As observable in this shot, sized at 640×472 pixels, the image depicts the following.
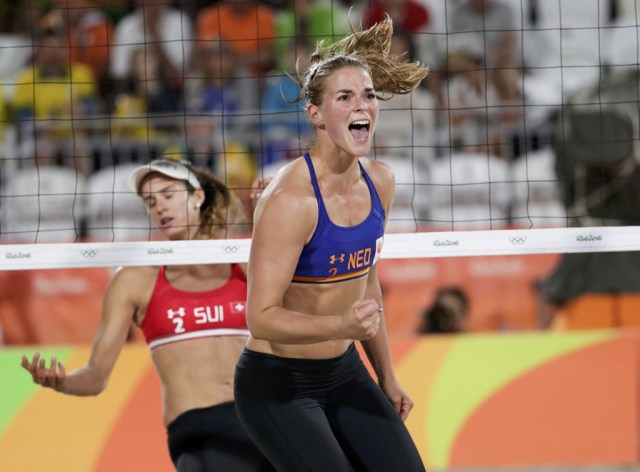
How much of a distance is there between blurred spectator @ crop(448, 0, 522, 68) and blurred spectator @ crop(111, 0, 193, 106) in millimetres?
2523

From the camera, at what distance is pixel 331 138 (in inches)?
148

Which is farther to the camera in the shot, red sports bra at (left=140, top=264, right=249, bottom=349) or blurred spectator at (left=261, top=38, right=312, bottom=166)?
blurred spectator at (left=261, top=38, right=312, bottom=166)

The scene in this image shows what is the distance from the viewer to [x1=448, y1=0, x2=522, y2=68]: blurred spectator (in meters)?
9.92

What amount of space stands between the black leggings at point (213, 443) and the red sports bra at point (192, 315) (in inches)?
13.0

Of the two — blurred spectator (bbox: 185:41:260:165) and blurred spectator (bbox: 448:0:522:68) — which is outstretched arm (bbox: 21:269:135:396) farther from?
blurred spectator (bbox: 448:0:522:68)

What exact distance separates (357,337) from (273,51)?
24.6 ft

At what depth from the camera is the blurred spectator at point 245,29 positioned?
10.4 m

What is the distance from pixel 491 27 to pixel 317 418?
7.20 m

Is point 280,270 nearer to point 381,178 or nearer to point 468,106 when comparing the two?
point 381,178

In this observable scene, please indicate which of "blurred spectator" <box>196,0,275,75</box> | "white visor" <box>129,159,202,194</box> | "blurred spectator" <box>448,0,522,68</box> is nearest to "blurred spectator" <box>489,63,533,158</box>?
"blurred spectator" <box>448,0,522,68</box>

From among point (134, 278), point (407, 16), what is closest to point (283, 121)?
point (407, 16)

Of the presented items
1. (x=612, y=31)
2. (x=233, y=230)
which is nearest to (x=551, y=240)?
(x=233, y=230)

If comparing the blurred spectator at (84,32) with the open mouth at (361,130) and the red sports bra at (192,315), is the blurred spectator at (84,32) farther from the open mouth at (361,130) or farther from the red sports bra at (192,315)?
the open mouth at (361,130)

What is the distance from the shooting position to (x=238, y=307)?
4.59 m
